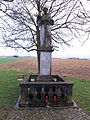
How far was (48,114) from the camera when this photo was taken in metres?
6.22

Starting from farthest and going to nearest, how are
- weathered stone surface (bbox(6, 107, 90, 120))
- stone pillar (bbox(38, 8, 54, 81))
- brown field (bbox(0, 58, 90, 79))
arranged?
brown field (bbox(0, 58, 90, 79)) → stone pillar (bbox(38, 8, 54, 81)) → weathered stone surface (bbox(6, 107, 90, 120))

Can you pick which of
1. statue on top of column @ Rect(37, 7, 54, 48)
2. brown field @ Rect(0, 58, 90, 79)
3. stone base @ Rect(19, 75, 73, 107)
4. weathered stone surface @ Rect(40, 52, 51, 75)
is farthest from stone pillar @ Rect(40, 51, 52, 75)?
brown field @ Rect(0, 58, 90, 79)

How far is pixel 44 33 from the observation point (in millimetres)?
8625

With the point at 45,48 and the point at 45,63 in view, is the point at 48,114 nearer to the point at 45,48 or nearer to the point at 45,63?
the point at 45,63

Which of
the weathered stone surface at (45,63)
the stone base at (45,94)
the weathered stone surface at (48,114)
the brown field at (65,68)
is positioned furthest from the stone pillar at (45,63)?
the brown field at (65,68)

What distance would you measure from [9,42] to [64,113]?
9.54 meters

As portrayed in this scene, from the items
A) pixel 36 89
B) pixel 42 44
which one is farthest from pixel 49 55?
pixel 36 89

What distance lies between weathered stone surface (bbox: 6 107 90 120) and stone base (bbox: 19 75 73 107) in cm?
46

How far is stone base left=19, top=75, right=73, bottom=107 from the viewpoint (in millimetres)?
7215

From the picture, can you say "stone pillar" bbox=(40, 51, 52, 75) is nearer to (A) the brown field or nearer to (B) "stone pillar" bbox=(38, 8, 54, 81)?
(B) "stone pillar" bbox=(38, 8, 54, 81)

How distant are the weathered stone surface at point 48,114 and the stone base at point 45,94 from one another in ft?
1.50

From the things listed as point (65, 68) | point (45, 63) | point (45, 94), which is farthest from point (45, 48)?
point (65, 68)

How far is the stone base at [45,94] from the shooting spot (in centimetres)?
721

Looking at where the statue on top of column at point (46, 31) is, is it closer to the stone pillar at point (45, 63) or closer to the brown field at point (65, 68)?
the stone pillar at point (45, 63)
